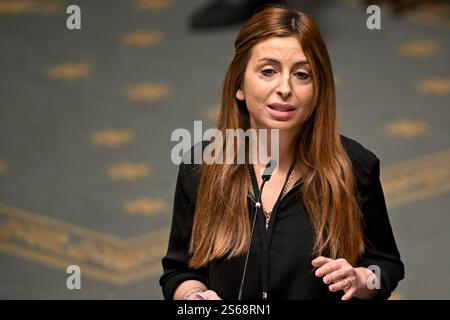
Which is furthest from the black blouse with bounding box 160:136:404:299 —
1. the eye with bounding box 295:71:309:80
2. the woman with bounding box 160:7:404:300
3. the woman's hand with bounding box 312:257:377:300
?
the eye with bounding box 295:71:309:80

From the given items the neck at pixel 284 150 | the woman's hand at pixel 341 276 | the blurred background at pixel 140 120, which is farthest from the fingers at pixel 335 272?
the blurred background at pixel 140 120

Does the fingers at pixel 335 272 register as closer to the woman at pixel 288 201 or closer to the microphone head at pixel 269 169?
the woman at pixel 288 201

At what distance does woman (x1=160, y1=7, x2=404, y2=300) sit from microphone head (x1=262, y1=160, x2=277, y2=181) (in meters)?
0.03

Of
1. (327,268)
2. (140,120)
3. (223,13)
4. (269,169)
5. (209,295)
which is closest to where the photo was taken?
(327,268)

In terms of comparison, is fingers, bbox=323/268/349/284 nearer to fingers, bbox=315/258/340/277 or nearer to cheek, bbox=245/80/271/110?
fingers, bbox=315/258/340/277

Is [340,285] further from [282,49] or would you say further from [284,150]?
[282,49]

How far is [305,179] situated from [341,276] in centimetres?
36

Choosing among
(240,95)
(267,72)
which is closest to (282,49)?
(267,72)

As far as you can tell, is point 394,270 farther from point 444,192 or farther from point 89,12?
point 89,12

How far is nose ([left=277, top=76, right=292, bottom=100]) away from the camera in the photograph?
256 cm

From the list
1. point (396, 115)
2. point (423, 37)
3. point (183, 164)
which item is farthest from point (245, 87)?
point (423, 37)

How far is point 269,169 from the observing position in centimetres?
266
